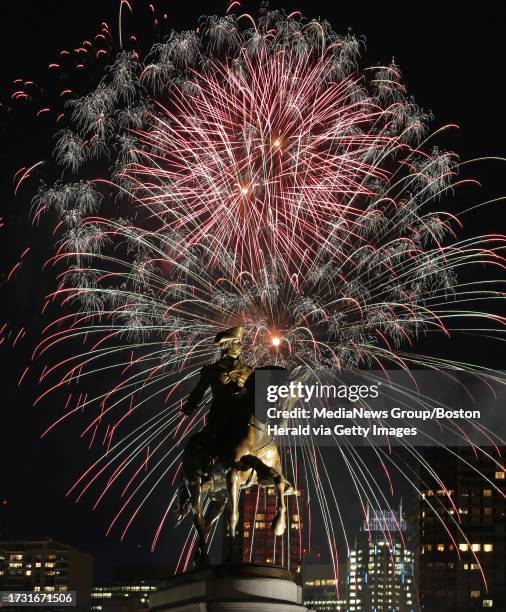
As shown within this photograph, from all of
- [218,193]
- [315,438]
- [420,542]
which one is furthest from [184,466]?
[420,542]

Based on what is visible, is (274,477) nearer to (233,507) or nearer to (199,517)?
(233,507)

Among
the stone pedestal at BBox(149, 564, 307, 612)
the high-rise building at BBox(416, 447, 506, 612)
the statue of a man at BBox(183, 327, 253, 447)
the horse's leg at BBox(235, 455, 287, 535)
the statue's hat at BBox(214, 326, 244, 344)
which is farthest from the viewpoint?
the high-rise building at BBox(416, 447, 506, 612)

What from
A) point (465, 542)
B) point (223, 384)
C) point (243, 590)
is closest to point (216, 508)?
point (223, 384)

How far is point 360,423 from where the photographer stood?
34000 millimetres

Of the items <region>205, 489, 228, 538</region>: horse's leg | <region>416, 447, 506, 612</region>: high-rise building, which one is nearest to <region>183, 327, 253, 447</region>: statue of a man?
<region>205, 489, 228, 538</region>: horse's leg

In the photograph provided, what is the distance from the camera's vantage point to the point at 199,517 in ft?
78.1

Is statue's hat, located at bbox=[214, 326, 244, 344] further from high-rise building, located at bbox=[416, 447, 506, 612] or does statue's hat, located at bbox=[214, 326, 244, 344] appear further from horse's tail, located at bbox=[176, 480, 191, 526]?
high-rise building, located at bbox=[416, 447, 506, 612]

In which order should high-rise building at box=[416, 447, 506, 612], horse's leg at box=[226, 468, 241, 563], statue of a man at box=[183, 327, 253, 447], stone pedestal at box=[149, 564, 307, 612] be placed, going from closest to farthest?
stone pedestal at box=[149, 564, 307, 612]
horse's leg at box=[226, 468, 241, 563]
statue of a man at box=[183, 327, 253, 447]
high-rise building at box=[416, 447, 506, 612]

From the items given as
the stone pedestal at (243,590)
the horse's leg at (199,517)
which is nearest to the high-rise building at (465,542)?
the horse's leg at (199,517)

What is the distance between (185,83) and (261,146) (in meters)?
3.01

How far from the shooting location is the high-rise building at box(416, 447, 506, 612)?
168 metres

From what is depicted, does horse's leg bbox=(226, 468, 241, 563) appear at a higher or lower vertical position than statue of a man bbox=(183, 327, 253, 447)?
lower

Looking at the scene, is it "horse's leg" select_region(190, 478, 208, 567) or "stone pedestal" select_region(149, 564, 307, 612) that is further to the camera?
"horse's leg" select_region(190, 478, 208, 567)

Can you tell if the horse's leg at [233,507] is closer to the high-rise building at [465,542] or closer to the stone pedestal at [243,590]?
the stone pedestal at [243,590]
